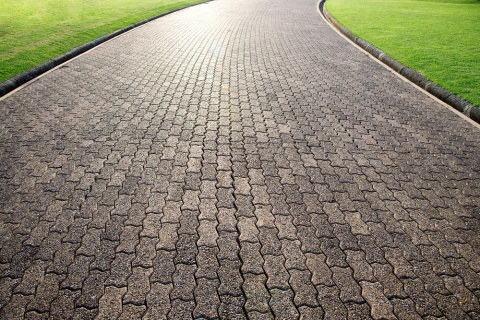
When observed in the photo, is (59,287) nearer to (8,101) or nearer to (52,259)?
(52,259)

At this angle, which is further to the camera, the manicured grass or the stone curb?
the manicured grass

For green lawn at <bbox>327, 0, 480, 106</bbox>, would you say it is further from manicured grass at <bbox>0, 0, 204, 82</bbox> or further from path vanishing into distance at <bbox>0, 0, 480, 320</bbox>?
manicured grass at <bbox>0, 0, 204, 82</bbox>

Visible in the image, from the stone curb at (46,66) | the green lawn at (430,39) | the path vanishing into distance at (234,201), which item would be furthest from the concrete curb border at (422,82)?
the stone curb at (46,66)

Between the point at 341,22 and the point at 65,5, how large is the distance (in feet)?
47.0

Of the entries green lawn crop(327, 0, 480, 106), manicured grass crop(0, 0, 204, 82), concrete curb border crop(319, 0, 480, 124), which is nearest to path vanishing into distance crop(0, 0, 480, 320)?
concrete curb border crop(319, 0, 480, 124)

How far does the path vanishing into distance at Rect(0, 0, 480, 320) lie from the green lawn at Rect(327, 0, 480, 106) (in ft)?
5.22

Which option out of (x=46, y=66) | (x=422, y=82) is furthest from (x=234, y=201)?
(x=46, y=66)

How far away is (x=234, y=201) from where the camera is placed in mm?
4031

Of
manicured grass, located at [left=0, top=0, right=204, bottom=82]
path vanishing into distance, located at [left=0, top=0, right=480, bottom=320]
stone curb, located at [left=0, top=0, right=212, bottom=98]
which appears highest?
manicured grass, located at [left=0, top=0, right=204, bottom=82]

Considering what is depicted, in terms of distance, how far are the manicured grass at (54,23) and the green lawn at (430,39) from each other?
9.87m

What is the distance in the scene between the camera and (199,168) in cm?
462

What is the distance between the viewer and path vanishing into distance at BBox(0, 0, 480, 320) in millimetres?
2938

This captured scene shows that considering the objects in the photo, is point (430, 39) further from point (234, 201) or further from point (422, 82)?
point (234, 201)

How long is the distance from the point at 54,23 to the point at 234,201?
43.0ft
